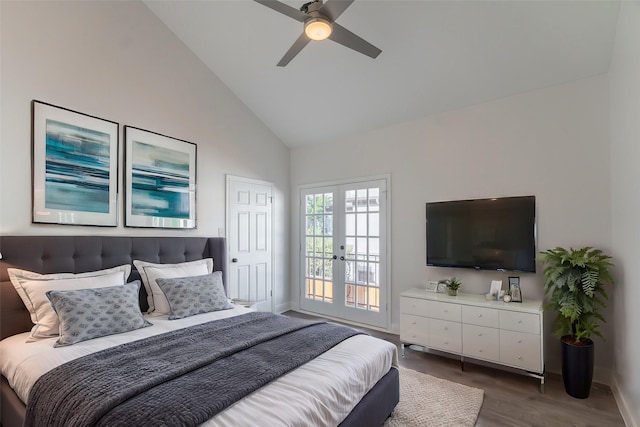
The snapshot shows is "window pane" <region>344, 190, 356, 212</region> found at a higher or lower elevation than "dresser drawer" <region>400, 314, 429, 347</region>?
higher

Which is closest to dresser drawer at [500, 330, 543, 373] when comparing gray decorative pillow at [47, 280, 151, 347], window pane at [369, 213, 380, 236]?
window pane at [369, 213, 380, 236]

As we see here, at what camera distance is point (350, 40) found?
2271 millimetres

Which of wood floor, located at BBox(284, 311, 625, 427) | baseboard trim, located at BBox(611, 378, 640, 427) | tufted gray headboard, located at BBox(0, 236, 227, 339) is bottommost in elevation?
wood floor, located at BBox(284, 311, 625, 427)

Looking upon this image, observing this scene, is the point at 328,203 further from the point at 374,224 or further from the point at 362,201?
the point at 374,224

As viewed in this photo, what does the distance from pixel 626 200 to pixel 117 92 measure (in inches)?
174

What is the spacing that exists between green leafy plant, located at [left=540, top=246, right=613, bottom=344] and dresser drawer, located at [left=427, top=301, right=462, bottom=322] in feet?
2.54

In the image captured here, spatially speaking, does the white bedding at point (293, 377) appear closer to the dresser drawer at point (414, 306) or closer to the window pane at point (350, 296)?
the dresser drawer at point (414, 306)

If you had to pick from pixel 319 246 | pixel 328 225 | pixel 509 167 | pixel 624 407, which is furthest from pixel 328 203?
pixel 624 407

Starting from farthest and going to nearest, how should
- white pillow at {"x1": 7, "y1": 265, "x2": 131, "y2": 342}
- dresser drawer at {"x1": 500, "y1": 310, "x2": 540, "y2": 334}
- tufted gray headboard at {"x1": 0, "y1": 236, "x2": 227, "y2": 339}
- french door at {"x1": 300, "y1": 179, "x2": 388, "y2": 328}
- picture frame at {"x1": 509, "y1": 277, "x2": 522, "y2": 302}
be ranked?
french door at {"x1": 300, "y1": 179, "x2": 388, "y2": 328} < picture frame at {"x1": 509, "y1": 277, "x2": 522, "y2": 302} < dresser drawer at {"x1": 500, "y1": 310, "x2": 540, "y2": 334} < tufted gray headboard at {"x1": 0, "y1": 236, "x2": 227, "y2": 339} < white pillow at {"x1": 7, "y1": 265, "x2": 131, "y2": 342}

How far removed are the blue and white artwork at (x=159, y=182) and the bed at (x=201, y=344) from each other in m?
0.42

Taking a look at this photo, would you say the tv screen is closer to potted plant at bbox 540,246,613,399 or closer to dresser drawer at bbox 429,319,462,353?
potted plant at bbox 540,246,613,399

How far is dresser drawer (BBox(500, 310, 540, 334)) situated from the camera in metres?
2.69

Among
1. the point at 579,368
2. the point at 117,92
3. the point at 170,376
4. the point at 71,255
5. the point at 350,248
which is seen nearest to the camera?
the point at 170,376

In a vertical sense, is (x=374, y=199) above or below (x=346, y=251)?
above
